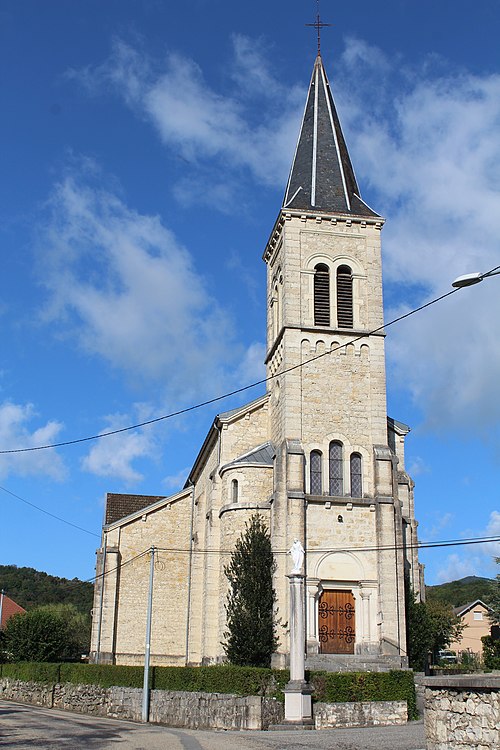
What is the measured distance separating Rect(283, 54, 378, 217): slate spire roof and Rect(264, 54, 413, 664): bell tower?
8 cm

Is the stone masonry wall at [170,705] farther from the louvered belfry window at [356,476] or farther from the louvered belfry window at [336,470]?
the louvered belfry window at [356,476]

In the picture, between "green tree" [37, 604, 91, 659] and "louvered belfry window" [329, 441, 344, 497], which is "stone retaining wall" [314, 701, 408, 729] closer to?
"louvered belfry window" [329, 441, 344, 497]

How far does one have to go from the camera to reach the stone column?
22.3 metres

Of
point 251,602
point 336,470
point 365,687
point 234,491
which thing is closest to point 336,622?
point 251,602

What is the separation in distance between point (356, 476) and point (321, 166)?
1520 cm

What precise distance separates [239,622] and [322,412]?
8.83 m

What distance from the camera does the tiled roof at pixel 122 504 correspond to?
50.7m

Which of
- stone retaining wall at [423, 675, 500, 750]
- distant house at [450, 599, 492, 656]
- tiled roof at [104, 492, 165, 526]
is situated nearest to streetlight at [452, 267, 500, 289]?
stone retaining wall at [423, 675, 500, 750]

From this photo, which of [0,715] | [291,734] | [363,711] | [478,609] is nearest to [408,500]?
[363,711]

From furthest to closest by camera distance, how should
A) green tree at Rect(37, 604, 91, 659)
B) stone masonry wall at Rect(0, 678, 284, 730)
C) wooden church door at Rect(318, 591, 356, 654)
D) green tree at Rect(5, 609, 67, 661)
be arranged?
1. green tree at Rect(37, 604, 91, 659)
2. green tree at Rect(5, 609, 67, 661)
3. wooden church door at Rect(318, 591, 356, 654)
4. stone masonry wall at Rect(0, 678, 284, 730)

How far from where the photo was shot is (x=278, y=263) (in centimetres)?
3562

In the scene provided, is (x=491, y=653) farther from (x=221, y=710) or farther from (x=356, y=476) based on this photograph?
(x=221, y=710)

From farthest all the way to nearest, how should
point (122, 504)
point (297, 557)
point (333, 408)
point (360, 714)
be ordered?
1. point (122, 504)
2. point (333, 408)
3. point (297, 557)
4. point (360, 714)

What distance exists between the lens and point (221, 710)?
22.8 metres
